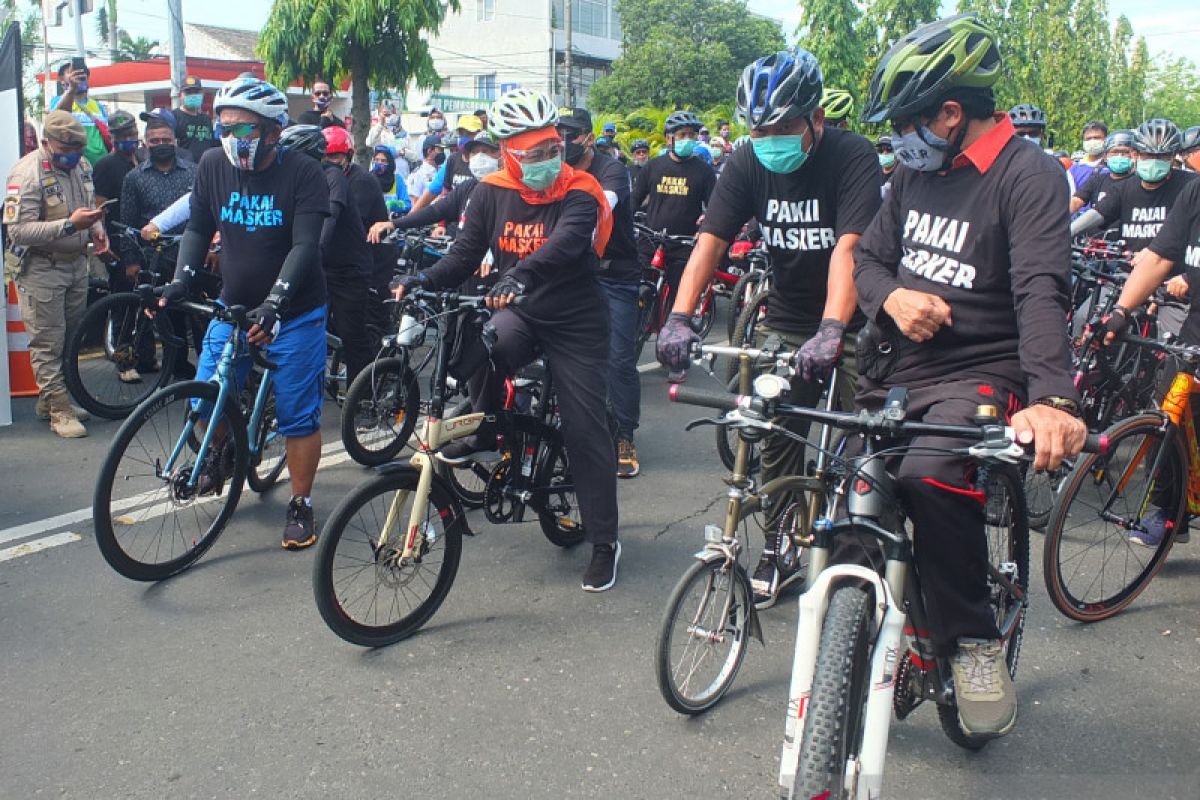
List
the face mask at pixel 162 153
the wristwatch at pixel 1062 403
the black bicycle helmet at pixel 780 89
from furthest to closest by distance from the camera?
the face mask at pixel 162 153
the black bicycle helmet at pixel 780 89
the wristwatch at pixel 1062 403

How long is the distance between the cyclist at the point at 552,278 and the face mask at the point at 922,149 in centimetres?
172

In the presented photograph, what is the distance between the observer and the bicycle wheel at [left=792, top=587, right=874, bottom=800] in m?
2.37

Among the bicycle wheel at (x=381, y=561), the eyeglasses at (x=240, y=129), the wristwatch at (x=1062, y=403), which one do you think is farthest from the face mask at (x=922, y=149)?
the eyeglasses at (x=240, y=129)

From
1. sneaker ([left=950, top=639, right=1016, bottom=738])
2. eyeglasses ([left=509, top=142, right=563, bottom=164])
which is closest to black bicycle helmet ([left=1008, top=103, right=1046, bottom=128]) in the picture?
eyeglasses ([left=509, top=142, right=563, bottom=164])

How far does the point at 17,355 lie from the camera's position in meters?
8.26

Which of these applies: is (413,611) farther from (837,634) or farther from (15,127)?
(15,127)

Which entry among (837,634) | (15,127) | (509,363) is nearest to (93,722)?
(509,363)

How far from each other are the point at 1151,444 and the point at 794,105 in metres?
2.03

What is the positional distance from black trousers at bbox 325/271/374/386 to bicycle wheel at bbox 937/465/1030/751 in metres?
4.57

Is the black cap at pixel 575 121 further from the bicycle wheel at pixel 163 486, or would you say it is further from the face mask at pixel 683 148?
the bicycle wheel at pixel 163 486

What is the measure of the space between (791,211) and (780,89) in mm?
567

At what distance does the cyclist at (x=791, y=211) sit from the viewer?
153 inches

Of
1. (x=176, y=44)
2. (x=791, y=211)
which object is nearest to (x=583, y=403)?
(x=791, y=211)

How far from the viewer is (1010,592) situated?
11.5 ft
